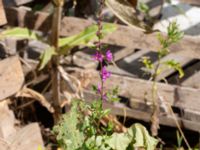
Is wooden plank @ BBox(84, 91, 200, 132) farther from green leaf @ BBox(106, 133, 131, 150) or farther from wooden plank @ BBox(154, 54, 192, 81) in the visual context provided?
green leaf @ BBox(106, 133, 131, 150)

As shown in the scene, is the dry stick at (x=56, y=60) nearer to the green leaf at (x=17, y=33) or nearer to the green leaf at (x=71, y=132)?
the green leaf at (x=17, y=33)

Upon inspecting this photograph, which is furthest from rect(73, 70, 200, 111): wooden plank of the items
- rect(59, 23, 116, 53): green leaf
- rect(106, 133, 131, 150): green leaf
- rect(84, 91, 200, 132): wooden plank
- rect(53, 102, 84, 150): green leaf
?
rect(53, 102, 84, 150): green leaf

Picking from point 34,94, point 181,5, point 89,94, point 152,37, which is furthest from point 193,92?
point 181,5

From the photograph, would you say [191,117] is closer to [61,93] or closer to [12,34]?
[61,93]

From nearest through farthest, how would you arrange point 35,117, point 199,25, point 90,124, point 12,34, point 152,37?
point 90,124 → point 12,34 → point 152,37 → point 35,117 → point 199,25

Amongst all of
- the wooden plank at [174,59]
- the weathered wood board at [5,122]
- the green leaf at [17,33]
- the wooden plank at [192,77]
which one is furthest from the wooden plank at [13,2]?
the wooden plank at [192,77]

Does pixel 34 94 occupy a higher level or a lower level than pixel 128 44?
lower
